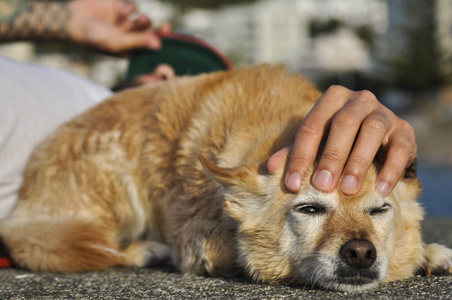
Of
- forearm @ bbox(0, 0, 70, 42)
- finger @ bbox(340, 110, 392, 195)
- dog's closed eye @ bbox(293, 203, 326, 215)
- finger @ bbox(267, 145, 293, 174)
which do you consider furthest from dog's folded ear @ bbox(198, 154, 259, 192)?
forearm @ bbox(0, 0, 70, 42)

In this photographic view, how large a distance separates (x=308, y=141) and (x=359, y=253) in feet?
1.69

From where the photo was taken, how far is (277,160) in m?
2.45

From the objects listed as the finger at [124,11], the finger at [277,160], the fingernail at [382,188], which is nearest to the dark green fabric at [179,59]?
the finger at [124,11]

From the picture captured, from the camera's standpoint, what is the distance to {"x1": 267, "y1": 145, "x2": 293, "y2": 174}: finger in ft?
8.04

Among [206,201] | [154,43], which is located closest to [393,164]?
[206,201]

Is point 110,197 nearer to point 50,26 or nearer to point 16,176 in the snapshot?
point 16,176

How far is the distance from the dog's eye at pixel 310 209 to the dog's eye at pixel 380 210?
0.74 ft

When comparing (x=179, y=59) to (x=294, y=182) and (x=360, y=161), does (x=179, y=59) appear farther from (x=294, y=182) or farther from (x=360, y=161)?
(x=360, y=161)

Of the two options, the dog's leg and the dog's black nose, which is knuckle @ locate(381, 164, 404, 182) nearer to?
the dog's black nose

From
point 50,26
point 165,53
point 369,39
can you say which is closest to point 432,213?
point 165,53

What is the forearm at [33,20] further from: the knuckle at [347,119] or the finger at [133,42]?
the knuckle at [347,119]

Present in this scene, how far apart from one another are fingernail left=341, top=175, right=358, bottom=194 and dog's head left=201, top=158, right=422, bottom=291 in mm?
59

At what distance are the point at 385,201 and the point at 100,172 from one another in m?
1.90

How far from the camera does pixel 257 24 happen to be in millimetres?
32625
